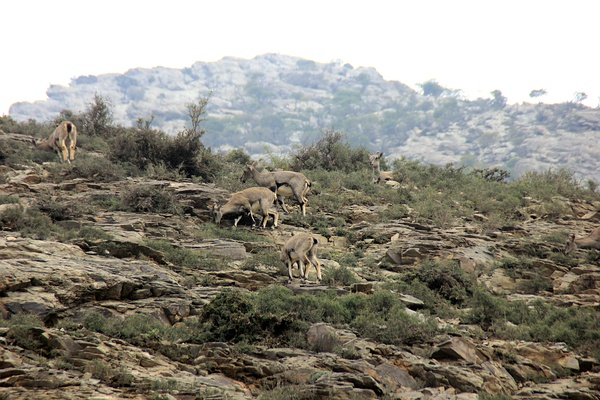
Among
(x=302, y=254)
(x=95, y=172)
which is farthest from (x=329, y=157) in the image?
(x=302, y=254)

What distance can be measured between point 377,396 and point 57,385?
16.2 ft

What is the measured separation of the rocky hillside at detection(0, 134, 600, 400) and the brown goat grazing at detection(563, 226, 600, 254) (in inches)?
11.2

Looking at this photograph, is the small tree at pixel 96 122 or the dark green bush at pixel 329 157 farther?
the small tree at pixel 96 122

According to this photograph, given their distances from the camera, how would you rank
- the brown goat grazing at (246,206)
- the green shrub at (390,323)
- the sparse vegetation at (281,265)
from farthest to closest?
the brown goat grazing at (246,206) → the green shrub at (390,323) → the sparse vegetation at (281,265)

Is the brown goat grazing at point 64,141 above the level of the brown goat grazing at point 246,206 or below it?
above

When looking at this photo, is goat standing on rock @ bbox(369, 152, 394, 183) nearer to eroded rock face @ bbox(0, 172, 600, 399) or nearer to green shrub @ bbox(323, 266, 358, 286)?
eroded rock face @ bbox(0, 172, 600, 399)

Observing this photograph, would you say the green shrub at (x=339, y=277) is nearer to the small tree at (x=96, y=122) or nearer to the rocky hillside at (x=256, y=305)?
the rocky hillside at (x=256, y=305)

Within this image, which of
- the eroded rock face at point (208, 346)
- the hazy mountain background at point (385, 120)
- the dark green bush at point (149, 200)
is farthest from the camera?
the hazy mountain background at point (385, 120)

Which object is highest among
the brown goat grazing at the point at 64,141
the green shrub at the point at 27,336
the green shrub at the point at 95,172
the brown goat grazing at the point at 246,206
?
the brown goat grazing at the point at 64,141

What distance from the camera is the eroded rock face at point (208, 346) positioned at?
8977mm

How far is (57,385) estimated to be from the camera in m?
8.15

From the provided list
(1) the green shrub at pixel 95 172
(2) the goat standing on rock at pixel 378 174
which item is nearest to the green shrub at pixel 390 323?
(1) the green shrub at pixel 95 172

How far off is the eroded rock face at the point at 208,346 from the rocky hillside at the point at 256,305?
0.03 m

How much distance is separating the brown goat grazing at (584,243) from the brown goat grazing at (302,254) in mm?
8785
